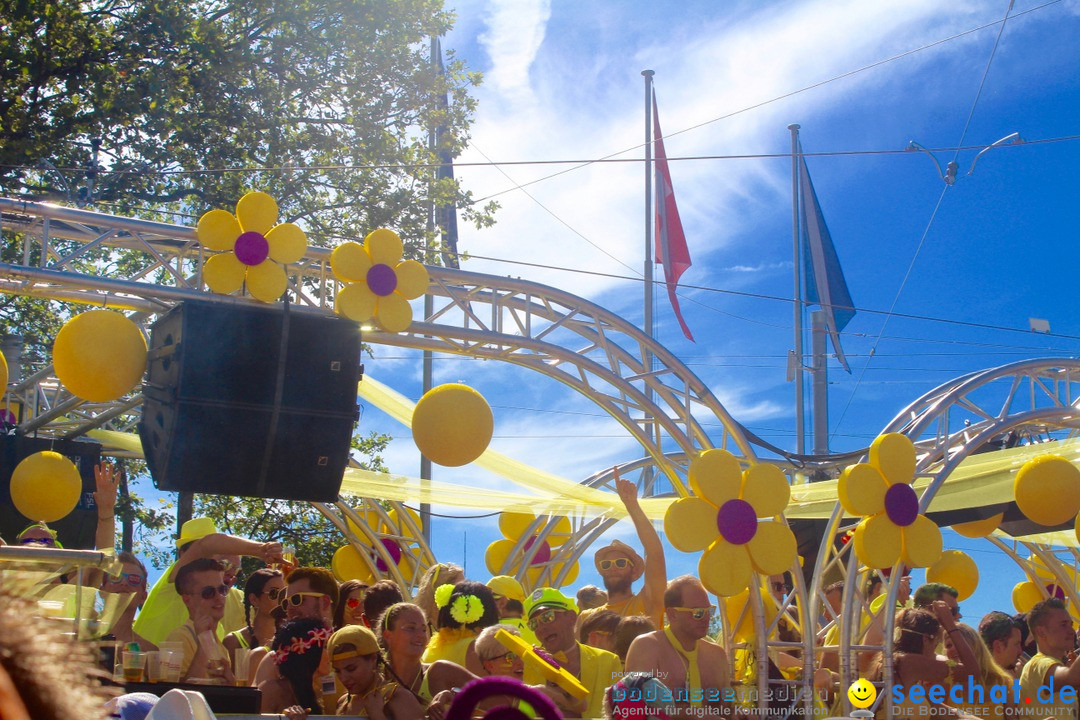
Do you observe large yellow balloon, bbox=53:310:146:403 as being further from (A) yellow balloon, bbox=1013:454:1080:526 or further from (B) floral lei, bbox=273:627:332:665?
(A) yellow balloon, bbox=1013:454:1080:526

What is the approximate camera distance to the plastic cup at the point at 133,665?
3.77 meters

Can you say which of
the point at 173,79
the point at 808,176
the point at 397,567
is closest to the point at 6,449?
the point at 397,567

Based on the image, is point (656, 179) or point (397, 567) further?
point (656, 179)

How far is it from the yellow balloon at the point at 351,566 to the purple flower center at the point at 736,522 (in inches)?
210

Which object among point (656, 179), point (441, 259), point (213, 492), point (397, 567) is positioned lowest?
point (397, 567)

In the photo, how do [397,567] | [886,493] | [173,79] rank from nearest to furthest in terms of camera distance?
[886,493]
[397,567]
[173,79]

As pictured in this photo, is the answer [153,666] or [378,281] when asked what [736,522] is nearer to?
[378,281]

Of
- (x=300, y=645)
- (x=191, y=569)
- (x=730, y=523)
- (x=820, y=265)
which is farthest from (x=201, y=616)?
(x=820, y=265)

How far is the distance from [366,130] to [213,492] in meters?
→ 7.35

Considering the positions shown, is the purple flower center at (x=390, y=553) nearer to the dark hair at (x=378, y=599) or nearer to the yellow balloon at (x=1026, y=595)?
the dark hair at (x=378, y=599)

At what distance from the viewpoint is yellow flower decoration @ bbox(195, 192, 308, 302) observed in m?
6.18

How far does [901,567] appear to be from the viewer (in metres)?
6.73

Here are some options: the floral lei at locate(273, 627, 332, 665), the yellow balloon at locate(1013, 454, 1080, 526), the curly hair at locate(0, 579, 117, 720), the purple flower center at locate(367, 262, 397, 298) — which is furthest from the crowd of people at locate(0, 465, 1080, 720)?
the curly hair at locate(0, 579, 117, 720)

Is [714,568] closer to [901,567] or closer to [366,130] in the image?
[901,567]
